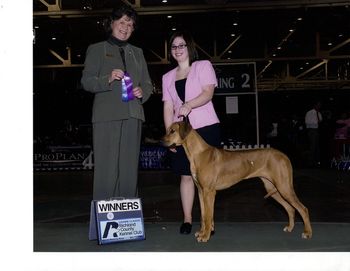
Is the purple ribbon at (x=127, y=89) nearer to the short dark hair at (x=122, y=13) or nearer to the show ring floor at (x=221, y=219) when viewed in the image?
the short dark hair at (x=122, y=13)

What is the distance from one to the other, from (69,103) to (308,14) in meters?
12.2

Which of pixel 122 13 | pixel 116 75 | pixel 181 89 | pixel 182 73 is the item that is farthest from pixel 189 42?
pixel 116 75

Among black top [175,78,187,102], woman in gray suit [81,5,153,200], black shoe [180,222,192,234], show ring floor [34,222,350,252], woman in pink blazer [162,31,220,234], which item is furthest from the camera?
black shoe [180,222,192,234]

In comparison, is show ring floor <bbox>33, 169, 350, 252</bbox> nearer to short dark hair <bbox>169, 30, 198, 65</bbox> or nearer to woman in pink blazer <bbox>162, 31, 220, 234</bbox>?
woman in pink blazer <bbox>162, 31, 220, 234</bbox>

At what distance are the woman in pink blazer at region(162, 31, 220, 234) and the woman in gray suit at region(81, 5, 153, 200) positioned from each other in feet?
0.92

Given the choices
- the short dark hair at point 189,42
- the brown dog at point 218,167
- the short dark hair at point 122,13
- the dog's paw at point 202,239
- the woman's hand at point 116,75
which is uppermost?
the short dark hair at point 122,13

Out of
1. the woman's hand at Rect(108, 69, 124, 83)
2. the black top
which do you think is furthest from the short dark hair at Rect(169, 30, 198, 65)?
the woman's hand at Rect(108, 69, 124, 83)

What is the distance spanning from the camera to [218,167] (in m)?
4.03

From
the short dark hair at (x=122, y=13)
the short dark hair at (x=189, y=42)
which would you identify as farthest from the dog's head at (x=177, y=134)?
the short dark hair at (x=122, y=13)

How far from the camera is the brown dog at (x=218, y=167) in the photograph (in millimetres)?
3959

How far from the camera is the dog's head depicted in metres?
3.92

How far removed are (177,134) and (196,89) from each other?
1.70ft

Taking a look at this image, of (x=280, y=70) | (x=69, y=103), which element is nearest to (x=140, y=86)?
(x=69, y=103)

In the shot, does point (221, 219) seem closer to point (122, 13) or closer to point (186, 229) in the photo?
point (186, 229)
